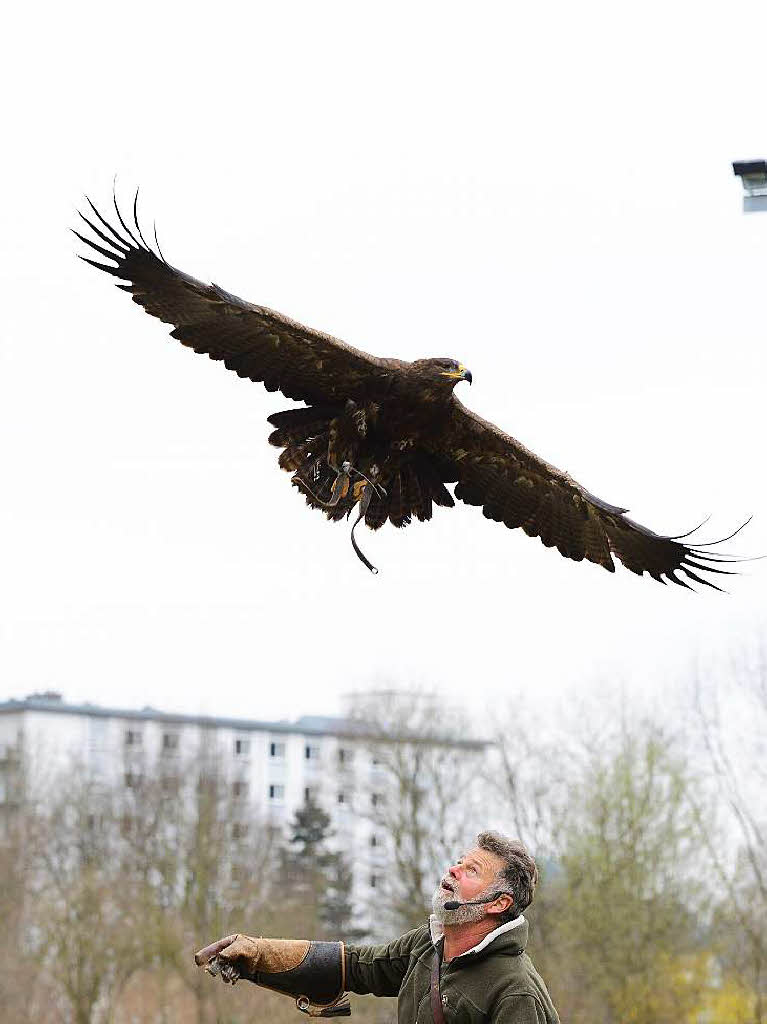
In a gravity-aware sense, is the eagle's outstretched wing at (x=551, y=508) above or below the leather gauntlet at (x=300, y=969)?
above

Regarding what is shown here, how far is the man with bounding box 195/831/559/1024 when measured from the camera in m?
4.74

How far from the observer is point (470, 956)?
15.8 ft

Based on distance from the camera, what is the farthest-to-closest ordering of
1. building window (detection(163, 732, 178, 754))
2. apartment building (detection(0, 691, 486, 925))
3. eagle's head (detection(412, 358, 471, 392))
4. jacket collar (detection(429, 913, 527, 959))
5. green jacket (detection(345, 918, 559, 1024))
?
1. building window (detection(163, 732, 178, 754))
2. apartment building (detection(0, 691, 486, 925))
3. eagle's head (detection(412, 358, 471, 392))
4. jacket collar (detection(429, 913, 527, 959))
5. green jacket (detection(345, 918, 559, 1024))

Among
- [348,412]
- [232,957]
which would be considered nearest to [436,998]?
[232,957]

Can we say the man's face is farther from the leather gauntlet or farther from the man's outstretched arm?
the leather gauntlet

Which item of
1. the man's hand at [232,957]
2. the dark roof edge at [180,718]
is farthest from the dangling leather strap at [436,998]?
the dark roof edge at [180,718]

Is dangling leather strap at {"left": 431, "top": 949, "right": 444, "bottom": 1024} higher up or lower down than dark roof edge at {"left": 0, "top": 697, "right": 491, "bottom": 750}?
lower down

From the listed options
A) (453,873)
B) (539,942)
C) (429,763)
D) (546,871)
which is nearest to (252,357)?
(453,873)

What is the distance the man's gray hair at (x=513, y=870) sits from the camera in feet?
15.9

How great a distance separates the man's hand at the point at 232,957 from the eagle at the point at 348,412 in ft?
4.93

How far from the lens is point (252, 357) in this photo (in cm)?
607

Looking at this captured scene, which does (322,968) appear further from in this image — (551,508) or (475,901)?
(551,508)

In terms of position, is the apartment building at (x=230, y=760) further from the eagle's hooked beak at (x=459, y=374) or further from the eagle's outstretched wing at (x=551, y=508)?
the eagle's hooked beak at (x=459, y=374)

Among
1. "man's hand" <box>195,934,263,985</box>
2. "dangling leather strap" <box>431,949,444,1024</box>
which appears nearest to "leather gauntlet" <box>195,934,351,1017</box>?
"man's hand" <box>195,934,263,985</box>
